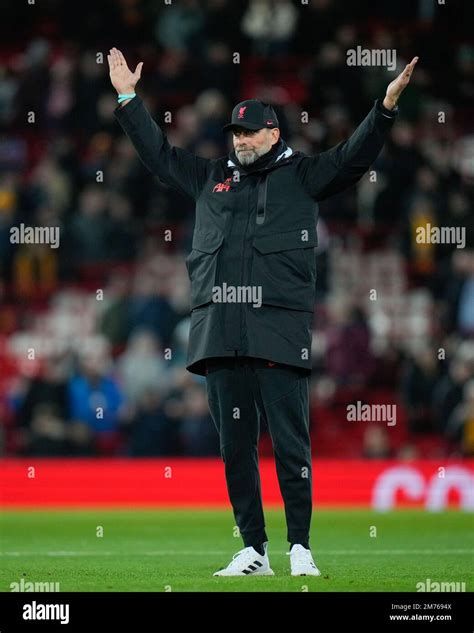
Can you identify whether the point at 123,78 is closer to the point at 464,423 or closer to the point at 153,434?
the point at 153,434

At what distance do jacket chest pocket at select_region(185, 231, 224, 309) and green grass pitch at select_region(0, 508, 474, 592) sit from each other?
5.21 feet

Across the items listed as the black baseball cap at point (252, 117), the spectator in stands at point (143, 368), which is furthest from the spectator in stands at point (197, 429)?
the black baseball cap at point (252, 117)

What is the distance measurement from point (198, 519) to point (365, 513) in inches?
70.2

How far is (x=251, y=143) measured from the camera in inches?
349

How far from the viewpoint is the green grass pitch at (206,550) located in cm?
863

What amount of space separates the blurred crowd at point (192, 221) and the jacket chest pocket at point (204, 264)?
821 cm

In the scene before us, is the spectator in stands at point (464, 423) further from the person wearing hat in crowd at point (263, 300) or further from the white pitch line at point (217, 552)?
the person wearing hat in crowd at point (263, 300)

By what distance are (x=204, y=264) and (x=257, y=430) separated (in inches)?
39.0

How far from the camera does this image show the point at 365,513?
15352 mm

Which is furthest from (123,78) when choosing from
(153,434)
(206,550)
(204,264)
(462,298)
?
(462,298)

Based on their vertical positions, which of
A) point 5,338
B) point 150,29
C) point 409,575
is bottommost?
point 409,575

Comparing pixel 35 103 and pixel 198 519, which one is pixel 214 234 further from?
pixel 35 103

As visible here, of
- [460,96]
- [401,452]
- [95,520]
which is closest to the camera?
[95,520]

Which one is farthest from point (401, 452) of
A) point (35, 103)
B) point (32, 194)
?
point (35, 103)
